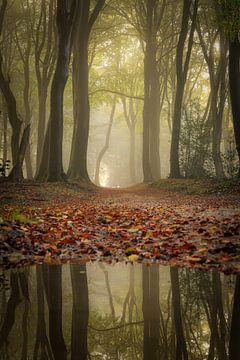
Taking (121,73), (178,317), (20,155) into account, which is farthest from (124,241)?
(121,73)

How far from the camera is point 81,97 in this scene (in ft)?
66.1

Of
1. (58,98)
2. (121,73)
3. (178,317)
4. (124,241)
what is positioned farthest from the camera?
(121,73)

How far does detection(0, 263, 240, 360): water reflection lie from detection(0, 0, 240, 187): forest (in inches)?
336

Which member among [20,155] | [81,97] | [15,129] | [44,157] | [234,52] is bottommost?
[20,155]

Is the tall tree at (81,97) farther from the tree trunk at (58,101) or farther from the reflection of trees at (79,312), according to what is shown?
the reflection of trees at (79,312)

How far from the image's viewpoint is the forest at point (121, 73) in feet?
50.4

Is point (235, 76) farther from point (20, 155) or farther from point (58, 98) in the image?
point (20, 155)

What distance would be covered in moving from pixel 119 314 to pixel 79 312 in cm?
31

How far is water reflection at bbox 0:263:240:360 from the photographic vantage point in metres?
2.21

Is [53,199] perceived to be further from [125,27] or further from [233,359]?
[125,27]

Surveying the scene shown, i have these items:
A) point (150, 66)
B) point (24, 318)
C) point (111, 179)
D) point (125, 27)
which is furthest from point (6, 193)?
point (111, 179)

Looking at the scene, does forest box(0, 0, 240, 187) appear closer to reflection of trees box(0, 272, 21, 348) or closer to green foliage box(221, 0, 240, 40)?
green foliage box(221, 0, 240, 40)

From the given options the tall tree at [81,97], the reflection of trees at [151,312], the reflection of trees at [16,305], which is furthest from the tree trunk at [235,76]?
the reflection of trees at [16,305]

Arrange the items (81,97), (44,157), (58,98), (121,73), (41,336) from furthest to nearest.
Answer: (121,73)
(81,97)
(44,157)
(58,98)
(41,336)
